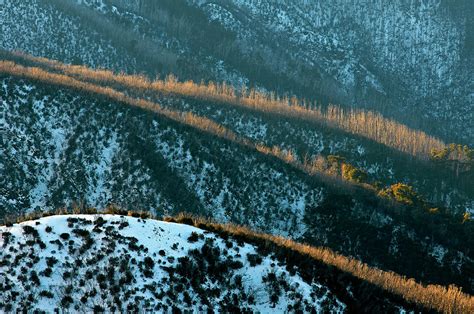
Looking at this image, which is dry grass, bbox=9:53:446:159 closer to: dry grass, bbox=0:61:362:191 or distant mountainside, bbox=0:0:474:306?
distant mountainside, bbox=0:0:474:306

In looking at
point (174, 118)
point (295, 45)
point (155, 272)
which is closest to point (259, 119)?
point (174, 118)

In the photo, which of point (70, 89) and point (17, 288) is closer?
point (17, 288)

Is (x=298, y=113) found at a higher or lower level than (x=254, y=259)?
lower

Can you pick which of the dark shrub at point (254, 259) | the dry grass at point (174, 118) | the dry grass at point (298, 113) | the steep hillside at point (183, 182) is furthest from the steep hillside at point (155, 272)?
the dry grass at point (298, 113)

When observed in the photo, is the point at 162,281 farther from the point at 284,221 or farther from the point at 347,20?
the point at 347,20

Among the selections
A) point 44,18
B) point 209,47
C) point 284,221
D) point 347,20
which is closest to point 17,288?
point 284,221

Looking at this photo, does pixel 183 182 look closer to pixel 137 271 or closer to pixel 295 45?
pixel 137 271
